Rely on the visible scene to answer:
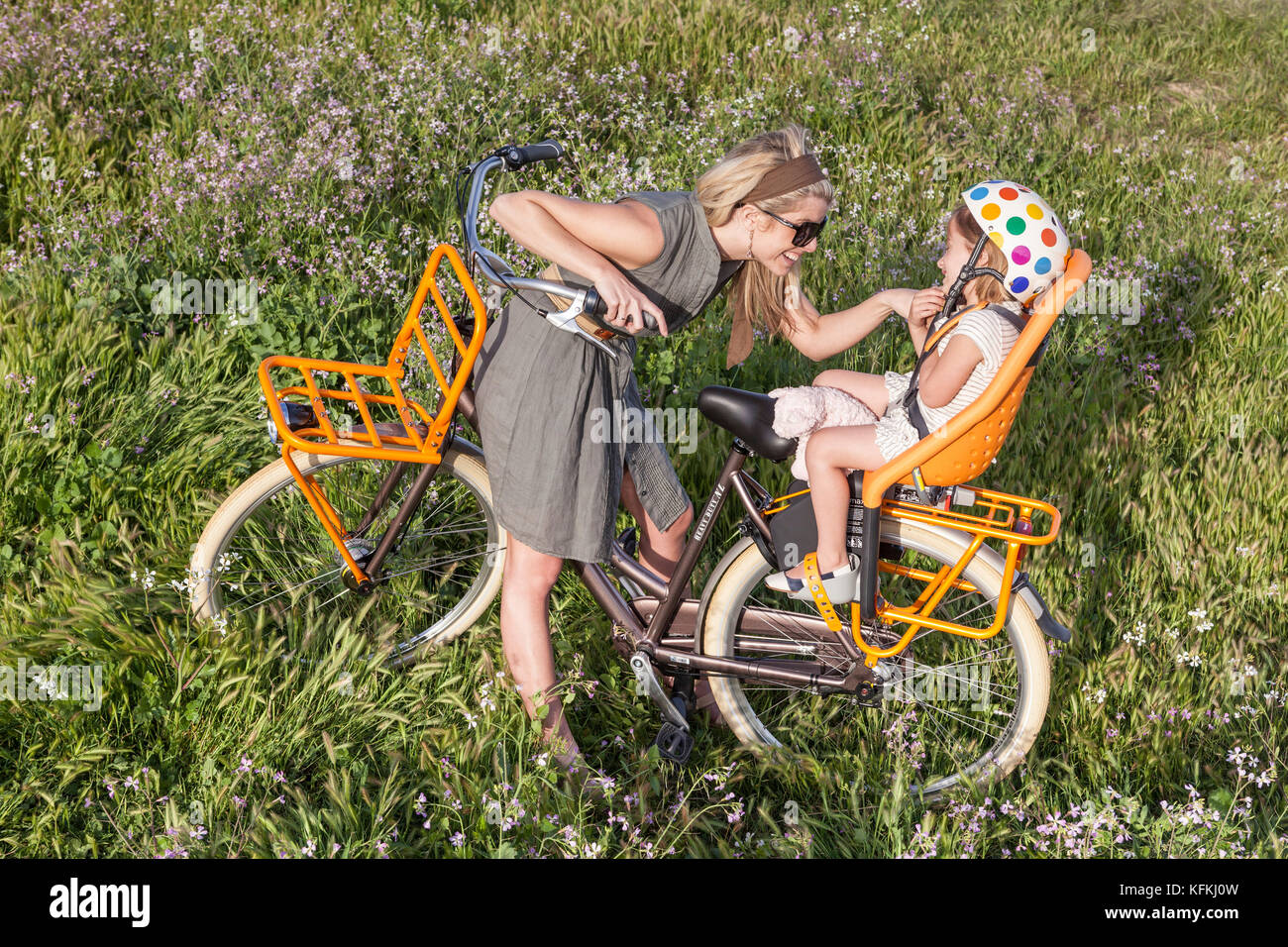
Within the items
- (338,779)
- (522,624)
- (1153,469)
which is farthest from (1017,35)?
(338,779)

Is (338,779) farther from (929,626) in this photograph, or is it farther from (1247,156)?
(1247,156)

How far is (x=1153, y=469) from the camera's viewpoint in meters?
4.20

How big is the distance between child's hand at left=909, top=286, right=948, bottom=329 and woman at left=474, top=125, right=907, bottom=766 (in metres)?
0.15

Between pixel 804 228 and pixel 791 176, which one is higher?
pixel 791 176

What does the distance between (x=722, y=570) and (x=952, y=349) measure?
0.96 metres

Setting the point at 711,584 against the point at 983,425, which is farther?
the point at 711,584

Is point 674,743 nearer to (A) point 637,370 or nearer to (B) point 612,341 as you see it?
(B) point 612,341

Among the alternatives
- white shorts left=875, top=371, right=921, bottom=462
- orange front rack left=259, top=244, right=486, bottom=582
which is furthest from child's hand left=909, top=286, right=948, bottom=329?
orange front rack left=259, top=244, right=486, bottom=582

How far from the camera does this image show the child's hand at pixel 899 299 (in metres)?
2.86

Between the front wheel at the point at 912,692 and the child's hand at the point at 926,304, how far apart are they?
57 centimetres

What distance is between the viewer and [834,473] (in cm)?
281

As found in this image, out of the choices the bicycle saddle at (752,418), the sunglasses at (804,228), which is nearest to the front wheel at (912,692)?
the bicycle saddle at (752,418)

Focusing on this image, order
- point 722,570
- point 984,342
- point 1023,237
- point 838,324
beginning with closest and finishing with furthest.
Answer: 1. point 1023,237
2. point 984,342
3. point 838,324
4. point 722,570

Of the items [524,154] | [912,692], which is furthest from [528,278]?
[912,692]
